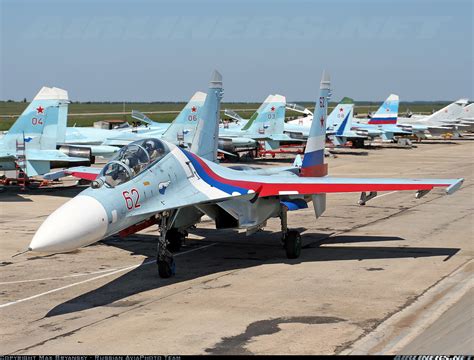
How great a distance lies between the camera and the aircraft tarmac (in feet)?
36.1

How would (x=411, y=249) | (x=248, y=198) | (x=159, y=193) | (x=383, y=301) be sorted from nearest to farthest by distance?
1. (x=383, y=301)
2. (x=159, y=193)
3. (x=248, y=198)
4. (x=411, y=249)

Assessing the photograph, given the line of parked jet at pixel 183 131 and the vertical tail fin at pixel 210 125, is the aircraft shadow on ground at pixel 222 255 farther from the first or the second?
the line of parked jet at pixel 183 131

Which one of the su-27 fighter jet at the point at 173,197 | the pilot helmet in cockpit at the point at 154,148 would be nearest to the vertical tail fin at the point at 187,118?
the su-27 fighter jet at the point at 173,197

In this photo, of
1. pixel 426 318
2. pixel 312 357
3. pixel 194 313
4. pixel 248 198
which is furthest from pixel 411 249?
pixel 312 357

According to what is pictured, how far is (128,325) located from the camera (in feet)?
38.7

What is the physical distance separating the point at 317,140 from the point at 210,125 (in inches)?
120

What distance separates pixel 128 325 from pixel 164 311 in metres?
1.03

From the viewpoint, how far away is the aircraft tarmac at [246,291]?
36.1ft

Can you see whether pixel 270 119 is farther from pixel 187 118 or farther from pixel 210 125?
pixel 210 125

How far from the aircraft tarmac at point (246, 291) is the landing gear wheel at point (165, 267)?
0.27 metres

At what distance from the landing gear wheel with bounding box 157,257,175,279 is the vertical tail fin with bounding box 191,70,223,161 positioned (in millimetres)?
5419

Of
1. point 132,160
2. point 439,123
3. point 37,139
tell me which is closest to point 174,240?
point 132,160

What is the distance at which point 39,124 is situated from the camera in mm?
30469

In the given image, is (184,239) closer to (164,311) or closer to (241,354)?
(164,311)
